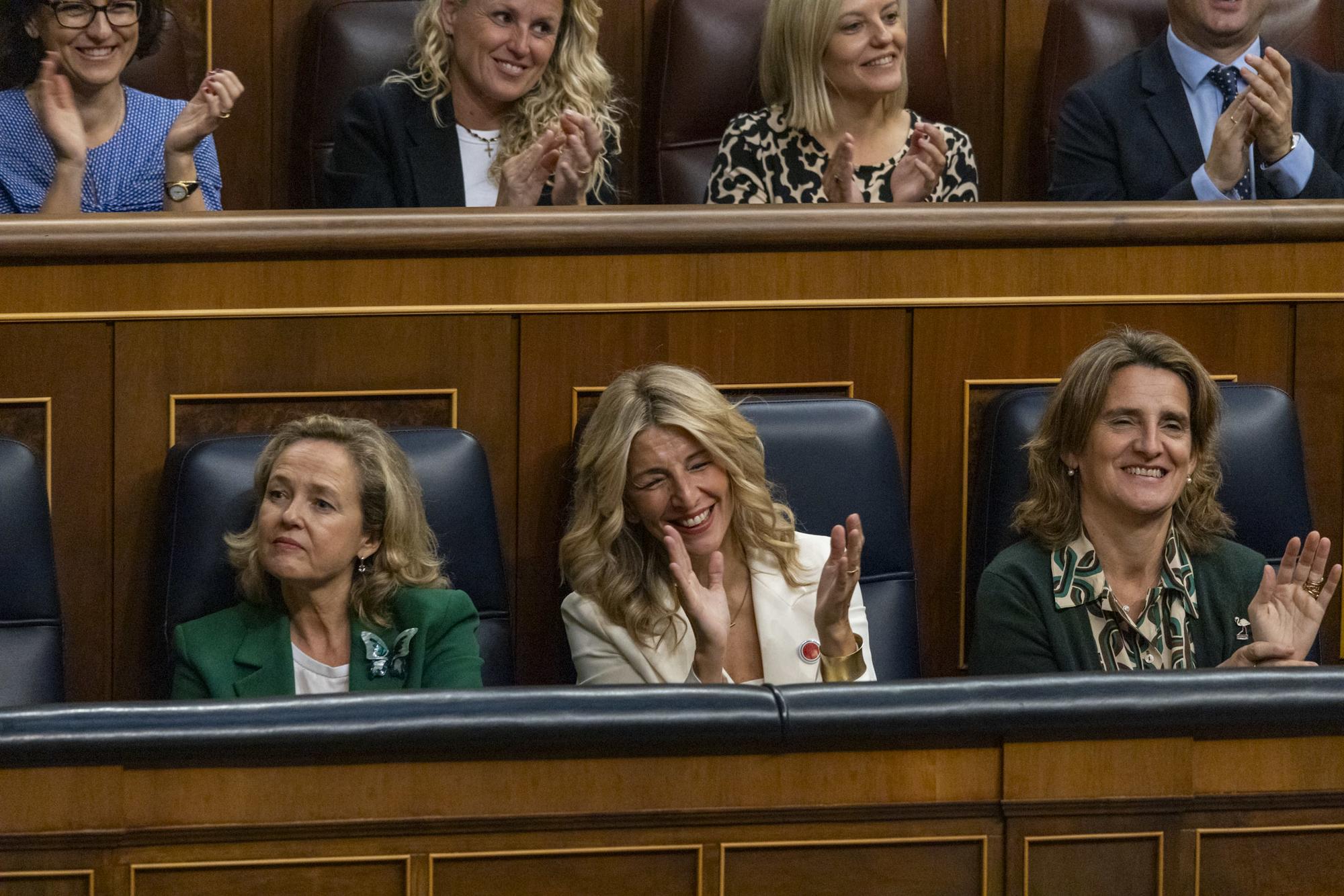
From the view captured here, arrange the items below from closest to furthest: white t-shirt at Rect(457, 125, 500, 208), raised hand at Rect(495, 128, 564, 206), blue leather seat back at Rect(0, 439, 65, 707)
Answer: blue leather seat back at Rect(0, 439, 65, 707)
raised hand at Rect(495, 128, 564, 206)
white t-shirt at Rect(457, 125, 500, 208)

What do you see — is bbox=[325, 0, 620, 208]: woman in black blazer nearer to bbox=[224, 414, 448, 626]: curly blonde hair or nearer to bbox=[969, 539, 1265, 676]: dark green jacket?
bbox=[224, 414, 448, 626]: curly blonde hair

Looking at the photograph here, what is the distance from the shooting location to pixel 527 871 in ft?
3.08

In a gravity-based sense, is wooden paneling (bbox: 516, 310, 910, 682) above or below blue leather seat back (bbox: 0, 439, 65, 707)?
above

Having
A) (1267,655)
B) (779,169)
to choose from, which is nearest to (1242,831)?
(1267,655)

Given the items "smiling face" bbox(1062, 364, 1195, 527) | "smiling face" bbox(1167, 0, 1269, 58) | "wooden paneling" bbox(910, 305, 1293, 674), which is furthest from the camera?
"smiling face" bbox(1167, 0, 1269, 58)

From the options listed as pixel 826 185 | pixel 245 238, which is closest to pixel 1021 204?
pixel 826 185

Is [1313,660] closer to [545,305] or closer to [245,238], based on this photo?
[545,305]

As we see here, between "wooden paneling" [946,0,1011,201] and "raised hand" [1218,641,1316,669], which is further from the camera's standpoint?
"wooden paneling" [946,0,1011,201]

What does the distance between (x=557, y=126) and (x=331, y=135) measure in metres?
0.39

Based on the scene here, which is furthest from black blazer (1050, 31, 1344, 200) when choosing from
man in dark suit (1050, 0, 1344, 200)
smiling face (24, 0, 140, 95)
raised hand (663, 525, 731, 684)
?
smiling face (24, 0, 140, 95)

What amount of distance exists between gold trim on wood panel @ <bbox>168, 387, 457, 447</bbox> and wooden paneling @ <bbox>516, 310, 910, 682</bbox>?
0.07 metres

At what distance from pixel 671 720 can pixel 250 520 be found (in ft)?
1.86

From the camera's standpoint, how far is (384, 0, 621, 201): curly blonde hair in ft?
5.94

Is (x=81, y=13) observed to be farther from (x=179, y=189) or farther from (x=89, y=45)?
(x=179, y=189)
